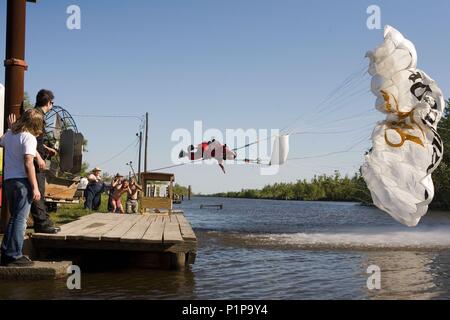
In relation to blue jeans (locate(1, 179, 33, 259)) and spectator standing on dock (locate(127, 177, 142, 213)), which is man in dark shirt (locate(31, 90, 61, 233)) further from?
spectator standing on dock (locate(127, 177, 142, 213))

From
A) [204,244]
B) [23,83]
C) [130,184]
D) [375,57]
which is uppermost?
[375,57]

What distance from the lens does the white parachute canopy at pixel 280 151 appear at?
51.7 feet

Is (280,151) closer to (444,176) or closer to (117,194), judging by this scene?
(117,194)

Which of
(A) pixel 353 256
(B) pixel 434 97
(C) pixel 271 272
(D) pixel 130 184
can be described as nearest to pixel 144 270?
(C) pixel 271 272

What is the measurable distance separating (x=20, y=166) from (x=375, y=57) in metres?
9.78

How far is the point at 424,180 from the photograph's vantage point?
39.6ft

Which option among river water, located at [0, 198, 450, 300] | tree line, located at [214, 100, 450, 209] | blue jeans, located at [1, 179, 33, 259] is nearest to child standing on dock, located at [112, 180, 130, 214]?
river water, located at [0, 198, 450, 300]

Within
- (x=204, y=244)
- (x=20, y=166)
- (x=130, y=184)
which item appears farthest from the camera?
(x=130, y=184)

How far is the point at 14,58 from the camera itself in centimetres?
964

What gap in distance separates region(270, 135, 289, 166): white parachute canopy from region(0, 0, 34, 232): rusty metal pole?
328 inches

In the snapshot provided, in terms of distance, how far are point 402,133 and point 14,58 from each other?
9.37 metres

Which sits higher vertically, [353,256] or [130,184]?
[130,184]

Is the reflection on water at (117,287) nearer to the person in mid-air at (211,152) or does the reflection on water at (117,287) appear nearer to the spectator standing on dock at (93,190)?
the person in mid-air at (211,152)
